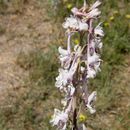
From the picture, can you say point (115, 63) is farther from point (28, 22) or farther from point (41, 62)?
point (28, 22)

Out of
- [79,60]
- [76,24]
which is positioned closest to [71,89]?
[79,60]

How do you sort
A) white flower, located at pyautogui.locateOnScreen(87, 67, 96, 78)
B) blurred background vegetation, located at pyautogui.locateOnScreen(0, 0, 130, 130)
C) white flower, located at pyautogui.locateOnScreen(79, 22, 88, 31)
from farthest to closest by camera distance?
blurred background vegetation, located at pyautogui.locateOnScreen(0, 0, 130, 130) < white flower, located at pyautogui.locateOnScreen(87, 67, 96, 78) < white flower, located at pyautogui.locateOnScreen(79, 22, 88, 31)

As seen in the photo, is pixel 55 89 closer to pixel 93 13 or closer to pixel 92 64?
pixel 92 64

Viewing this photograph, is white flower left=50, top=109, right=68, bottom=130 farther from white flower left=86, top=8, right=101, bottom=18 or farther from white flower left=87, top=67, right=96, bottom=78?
white flower left=86, top=8, right=101, bottom=18

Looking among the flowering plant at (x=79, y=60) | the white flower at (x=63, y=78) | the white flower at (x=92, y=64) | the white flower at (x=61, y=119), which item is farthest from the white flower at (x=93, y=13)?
the white flower at (x=61, y=119)

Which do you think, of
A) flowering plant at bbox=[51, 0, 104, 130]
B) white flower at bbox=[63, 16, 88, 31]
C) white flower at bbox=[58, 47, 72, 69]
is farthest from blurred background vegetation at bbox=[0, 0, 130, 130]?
white flower at bbox=[63, 16, 88, 31]

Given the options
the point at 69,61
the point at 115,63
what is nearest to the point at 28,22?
the point at 115,63

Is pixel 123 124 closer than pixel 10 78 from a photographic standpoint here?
Yes
